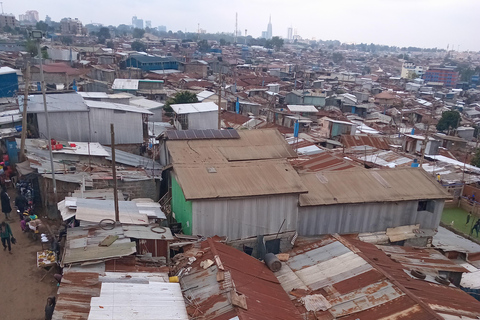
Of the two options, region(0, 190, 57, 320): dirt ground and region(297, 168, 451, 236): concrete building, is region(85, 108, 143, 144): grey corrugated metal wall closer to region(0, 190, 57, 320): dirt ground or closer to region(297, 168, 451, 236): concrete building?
region(0, 190, 57, 320): dirt ground

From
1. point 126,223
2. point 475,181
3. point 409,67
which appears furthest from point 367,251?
point 409,67

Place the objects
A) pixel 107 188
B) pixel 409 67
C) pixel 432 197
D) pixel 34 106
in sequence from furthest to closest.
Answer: pixel 409 67 < pixel 34 106 < pixel 107 188 < pixel 432 197

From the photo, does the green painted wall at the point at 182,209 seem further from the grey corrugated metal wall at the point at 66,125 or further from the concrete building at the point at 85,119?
the grey corrugated metal wall at the point at 66,125

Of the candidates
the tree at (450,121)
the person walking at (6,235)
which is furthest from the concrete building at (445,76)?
the person walking at (6,235)

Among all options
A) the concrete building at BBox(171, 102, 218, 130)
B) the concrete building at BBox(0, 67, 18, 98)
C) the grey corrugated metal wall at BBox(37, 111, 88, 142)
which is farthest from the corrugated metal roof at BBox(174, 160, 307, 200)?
the concrete building at BBox(0, 67, 18, 98)

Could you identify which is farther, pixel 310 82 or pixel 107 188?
pixel 310 82

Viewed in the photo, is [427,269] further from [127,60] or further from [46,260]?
[127,60]
